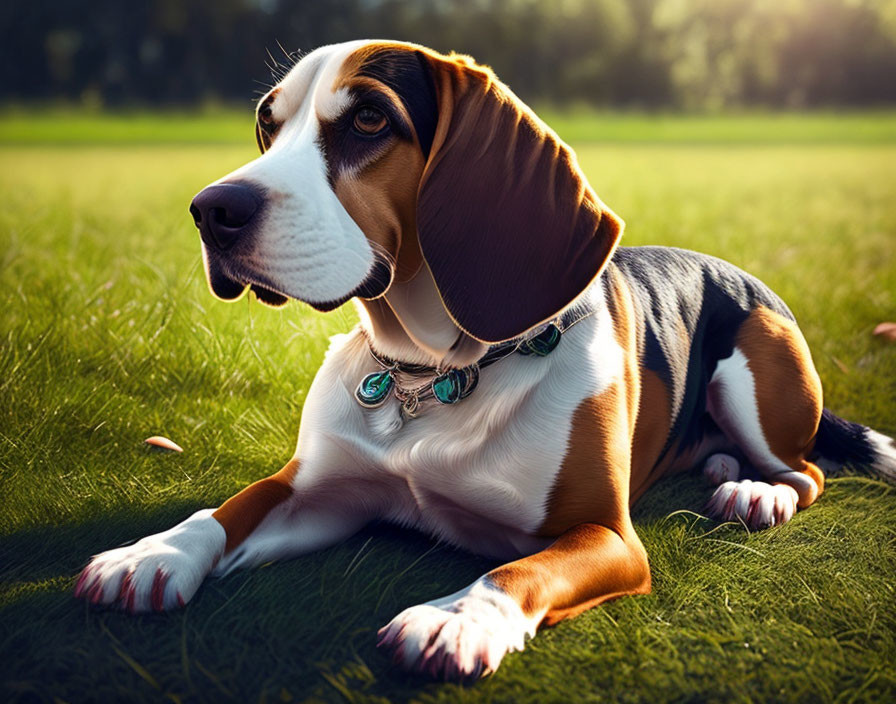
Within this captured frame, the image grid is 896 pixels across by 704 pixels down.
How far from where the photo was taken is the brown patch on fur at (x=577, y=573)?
233cm

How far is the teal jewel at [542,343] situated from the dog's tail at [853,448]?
5.20 ft

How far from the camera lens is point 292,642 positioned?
2346 mm

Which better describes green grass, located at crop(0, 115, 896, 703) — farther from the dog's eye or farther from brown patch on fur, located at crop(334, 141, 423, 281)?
the dog's eye

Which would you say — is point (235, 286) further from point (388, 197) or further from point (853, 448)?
point (853, 448)

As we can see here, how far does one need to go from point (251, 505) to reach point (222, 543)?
0.60ft

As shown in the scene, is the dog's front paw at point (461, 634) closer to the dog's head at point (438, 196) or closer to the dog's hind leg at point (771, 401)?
the dog's head at point (438, 196)

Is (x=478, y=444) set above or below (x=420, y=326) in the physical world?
below

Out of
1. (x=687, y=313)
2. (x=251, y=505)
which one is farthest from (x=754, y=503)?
(x=251, y=505)

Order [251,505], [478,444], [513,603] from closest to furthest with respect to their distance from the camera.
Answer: [513,603]
[478,444]
[251,505]

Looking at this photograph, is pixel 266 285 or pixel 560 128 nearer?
pixel 266 285

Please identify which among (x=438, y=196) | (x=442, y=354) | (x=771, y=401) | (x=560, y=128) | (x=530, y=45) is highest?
(x=438, y=196)

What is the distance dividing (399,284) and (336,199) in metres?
0.41

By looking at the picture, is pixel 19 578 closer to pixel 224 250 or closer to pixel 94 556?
pixel 94 556

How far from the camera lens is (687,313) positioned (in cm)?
352
